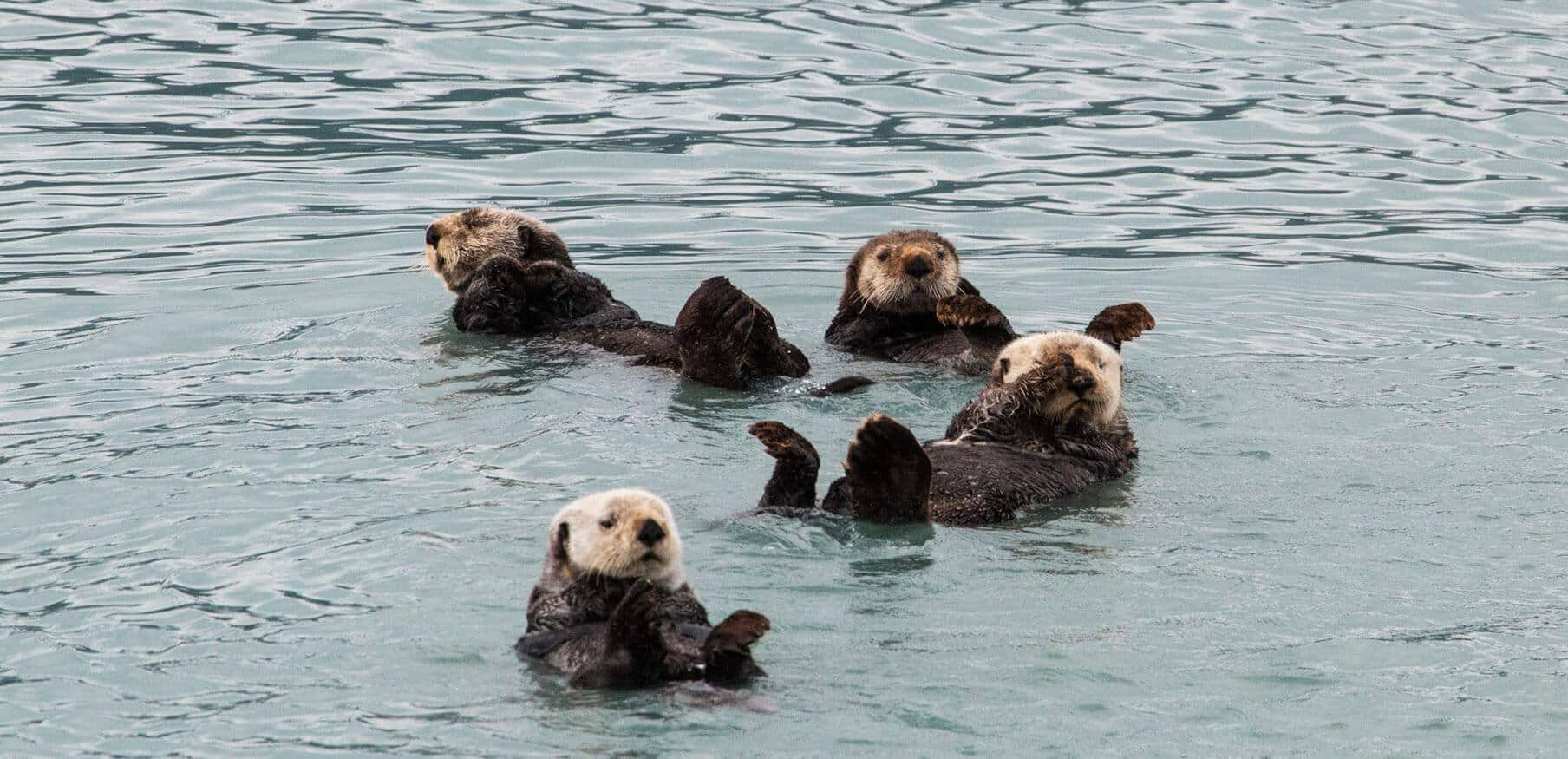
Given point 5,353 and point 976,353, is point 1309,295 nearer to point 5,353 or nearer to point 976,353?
point 976,353

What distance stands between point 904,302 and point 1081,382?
2171 mm

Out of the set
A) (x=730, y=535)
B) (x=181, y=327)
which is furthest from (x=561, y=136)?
(x=730, y=535)

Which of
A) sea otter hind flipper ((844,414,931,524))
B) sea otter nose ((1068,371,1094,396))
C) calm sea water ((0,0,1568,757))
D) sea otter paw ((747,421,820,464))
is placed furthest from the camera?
sea otter nose ((1068,371,1094,396))

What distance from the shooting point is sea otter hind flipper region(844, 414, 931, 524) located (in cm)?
523

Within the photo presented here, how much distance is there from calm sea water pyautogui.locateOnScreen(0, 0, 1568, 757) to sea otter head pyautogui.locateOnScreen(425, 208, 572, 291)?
340mm

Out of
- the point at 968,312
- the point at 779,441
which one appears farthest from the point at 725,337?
the point at 779,441

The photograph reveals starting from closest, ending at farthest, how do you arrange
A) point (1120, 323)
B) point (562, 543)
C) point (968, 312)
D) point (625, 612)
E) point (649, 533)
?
point (625, 612), point (649, 533), point (562, 543), point (1120, 323), point (968, 312)

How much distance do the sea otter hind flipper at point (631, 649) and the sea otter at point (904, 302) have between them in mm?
3835

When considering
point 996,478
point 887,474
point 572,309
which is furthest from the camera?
point 572,309

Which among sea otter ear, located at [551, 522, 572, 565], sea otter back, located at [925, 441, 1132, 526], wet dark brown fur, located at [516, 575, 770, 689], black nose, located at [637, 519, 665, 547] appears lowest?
sea otter back, located at [925, 441, 1132, 526]

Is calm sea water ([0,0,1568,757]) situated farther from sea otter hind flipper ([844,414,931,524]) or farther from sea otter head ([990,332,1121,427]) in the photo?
sea otter head ([990,332,1121,427])

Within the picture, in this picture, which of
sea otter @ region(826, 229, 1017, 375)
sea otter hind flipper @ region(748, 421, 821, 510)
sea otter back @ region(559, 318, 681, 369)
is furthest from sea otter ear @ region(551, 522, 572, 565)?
sea otter @ region(826, 229, 1017, 375)

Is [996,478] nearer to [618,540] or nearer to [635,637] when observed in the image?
[618,540]

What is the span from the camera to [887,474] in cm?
532
